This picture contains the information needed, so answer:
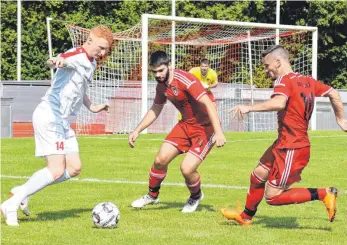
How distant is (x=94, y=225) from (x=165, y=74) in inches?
78.6

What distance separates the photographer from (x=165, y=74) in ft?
33.8

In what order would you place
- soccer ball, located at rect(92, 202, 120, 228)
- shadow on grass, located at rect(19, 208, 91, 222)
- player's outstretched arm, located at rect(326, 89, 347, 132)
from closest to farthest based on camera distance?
soccer ball, located at rect(92, 202, 120, 228) < player's outstretched arm, located at rect(326, 89, 347, 132) < shadow on grass, located at rect(19, 208, 91, 222)

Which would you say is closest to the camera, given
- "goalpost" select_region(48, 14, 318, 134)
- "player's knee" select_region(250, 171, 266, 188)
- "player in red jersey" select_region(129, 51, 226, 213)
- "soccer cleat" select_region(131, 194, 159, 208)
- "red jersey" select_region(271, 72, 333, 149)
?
"red jersey" select_region(271, 72, 333, 149)

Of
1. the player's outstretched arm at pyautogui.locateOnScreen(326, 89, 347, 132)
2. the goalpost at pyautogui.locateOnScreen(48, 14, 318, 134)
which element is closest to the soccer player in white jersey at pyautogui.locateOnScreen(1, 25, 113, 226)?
the player's outstretched arm at pyautogui.locateOnScreen(326, 89, 347, 132)

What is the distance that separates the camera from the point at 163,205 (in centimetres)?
1139

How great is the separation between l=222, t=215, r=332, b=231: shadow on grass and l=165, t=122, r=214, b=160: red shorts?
3.48ft

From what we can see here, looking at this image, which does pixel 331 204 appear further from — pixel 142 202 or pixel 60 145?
pixel 60 145

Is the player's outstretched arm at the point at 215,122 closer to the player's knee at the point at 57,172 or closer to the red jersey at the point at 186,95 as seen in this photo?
the red jersey at the point at 186,95

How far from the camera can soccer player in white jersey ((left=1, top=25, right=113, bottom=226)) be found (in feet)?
31.2

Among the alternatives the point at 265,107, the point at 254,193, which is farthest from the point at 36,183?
the point at 265,107

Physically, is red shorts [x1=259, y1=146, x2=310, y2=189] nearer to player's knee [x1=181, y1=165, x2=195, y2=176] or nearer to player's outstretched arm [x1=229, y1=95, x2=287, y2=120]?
player's outstretched arm [x1=229, y1=95, x2=287, y2=120]

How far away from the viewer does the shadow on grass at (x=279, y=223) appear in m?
9.53

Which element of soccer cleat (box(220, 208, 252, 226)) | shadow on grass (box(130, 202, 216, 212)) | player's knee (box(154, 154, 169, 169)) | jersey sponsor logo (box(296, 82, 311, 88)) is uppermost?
jersey sponsor logo (box(296, 82, 311, 88))

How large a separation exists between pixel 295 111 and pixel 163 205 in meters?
2.88
